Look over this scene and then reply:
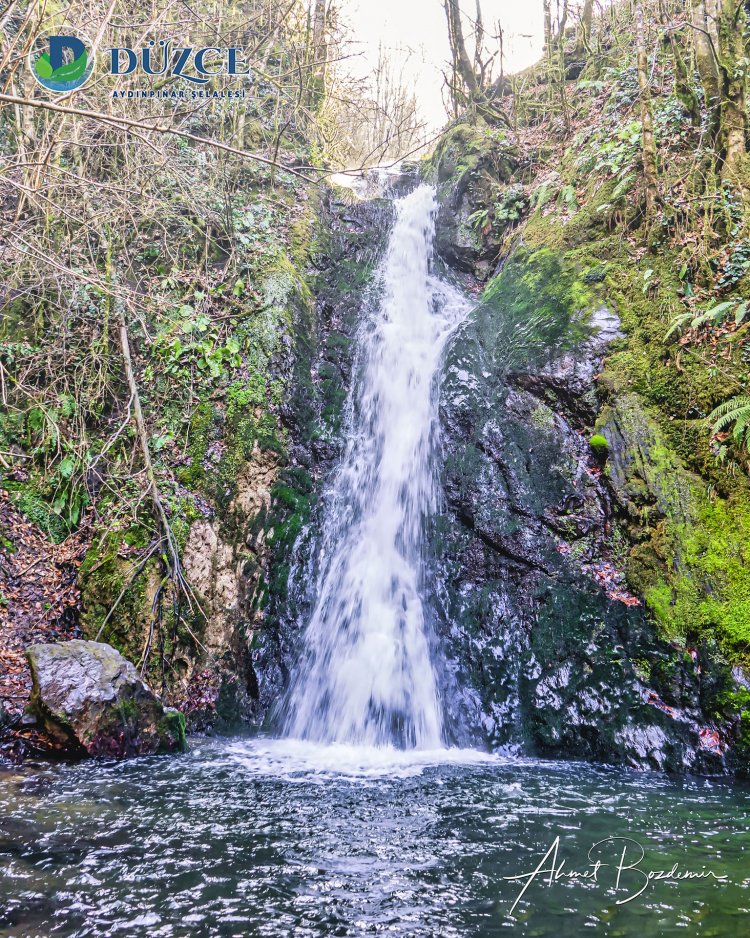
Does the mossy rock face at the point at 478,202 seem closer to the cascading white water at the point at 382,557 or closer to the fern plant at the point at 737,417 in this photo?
the cascading white water at the point at 382,557

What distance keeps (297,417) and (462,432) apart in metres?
2.26

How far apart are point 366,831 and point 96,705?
2465 mm

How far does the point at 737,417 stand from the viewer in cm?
479

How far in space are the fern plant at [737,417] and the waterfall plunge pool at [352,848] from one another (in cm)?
275

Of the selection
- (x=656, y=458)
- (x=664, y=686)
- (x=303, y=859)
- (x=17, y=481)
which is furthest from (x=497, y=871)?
(x=17, y=481)

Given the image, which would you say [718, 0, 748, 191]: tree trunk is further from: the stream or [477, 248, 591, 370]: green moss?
the stream

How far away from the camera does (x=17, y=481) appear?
254 inches

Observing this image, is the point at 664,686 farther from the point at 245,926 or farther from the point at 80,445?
the point at 80,445

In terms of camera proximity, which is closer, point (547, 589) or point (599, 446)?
point (547, 589)

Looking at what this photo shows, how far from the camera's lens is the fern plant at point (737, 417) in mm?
4742

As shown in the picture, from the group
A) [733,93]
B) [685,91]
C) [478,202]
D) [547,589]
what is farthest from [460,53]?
[547,589]

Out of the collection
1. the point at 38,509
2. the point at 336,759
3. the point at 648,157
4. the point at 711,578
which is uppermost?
the point at 648,157

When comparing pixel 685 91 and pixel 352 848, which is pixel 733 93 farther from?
pixel 352 848
